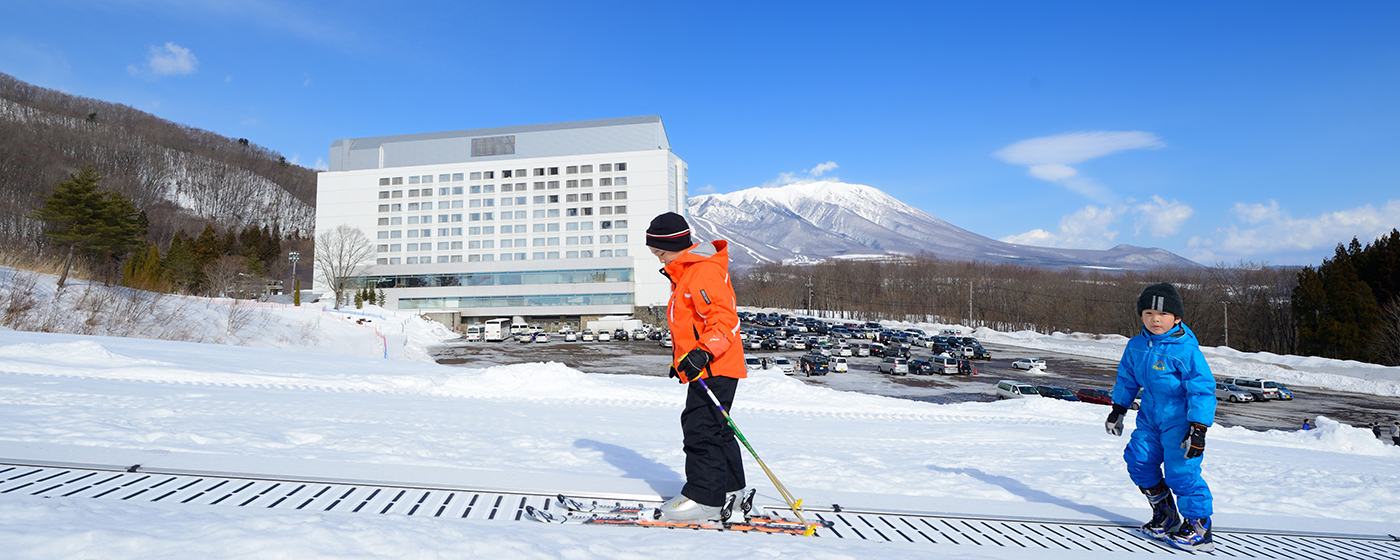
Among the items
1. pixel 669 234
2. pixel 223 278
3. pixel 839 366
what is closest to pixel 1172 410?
pixel 669 234

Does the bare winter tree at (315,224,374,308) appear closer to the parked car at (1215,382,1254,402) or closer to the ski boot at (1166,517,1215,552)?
the parked car at (1215,382,1254,402)

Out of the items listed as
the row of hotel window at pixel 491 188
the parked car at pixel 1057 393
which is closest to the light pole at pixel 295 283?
the row of hotel window at pixel 491 188

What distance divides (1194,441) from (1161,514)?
1.54ft

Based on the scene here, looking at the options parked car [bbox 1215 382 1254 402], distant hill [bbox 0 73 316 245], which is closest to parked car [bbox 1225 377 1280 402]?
parked car [bbox 1215 382 1254 402]

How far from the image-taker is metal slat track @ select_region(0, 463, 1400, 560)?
3.05 m

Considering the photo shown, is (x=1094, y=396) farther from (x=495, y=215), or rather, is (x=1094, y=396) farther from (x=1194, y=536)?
(x=495, y=215)

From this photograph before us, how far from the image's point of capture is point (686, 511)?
3.28 m

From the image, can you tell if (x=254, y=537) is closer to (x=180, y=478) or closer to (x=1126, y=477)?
(x=180, y=478)

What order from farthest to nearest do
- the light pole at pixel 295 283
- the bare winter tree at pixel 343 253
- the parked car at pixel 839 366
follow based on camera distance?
1. the bare winter tree at pixel 343 253
2. the light pole at pixel 295 283
3. the parked car at pixel 839 366

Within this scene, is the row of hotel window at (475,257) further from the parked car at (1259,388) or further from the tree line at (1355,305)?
the tree line at (1355,305)

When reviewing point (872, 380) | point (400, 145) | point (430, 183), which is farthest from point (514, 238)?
point (872, 380)

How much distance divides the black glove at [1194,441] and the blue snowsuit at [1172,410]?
0.04 metres

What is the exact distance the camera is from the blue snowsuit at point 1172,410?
357 centimetres

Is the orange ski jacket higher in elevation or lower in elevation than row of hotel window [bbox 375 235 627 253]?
lower
